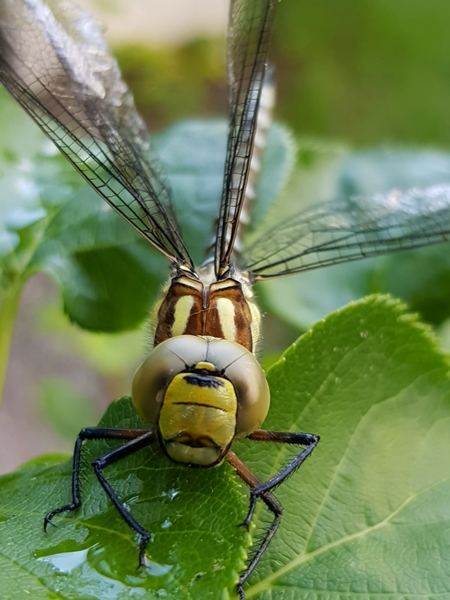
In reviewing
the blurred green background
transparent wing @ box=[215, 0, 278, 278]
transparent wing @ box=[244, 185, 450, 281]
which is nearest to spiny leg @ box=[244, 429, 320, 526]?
transparent wing @ box=[215, 0, 278, 278]

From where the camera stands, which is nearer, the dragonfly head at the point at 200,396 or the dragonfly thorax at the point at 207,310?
the dragonfly head at the point at 200,396

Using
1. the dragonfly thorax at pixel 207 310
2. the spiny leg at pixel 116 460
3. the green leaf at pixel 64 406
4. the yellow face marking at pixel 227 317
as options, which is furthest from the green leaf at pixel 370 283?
the green leaf at pixel 64 406

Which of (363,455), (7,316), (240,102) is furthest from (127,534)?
(240,102)

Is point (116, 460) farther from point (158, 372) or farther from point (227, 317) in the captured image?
point (227, 317)

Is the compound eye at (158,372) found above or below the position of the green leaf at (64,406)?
above

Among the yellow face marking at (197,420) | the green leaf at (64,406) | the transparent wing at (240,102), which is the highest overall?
the transparent wing at (240,102)

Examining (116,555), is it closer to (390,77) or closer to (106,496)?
(106,496)

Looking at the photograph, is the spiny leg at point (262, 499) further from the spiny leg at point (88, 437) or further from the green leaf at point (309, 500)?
the spiny leg at point (88, 437)
